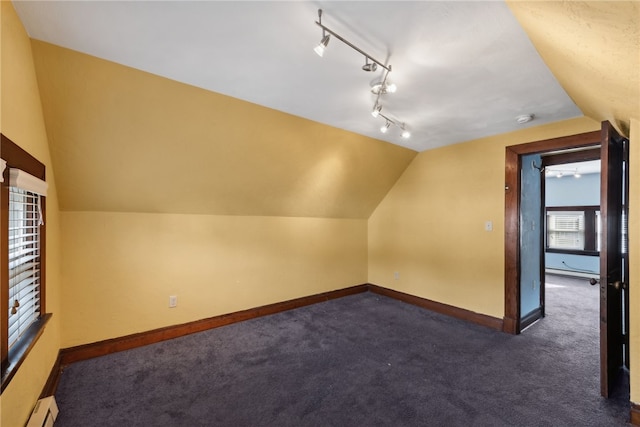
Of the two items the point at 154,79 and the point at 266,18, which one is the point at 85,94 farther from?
the point at 266,18

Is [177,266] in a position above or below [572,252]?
above

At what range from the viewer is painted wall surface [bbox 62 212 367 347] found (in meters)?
2.46

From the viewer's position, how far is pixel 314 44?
5.12 ft

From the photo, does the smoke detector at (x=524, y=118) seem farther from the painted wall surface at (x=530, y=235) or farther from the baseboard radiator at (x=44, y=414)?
the baseboard radiator at (x=44, y=414)

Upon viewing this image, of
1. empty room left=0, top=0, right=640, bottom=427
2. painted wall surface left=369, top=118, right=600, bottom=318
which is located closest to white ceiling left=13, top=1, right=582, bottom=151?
empty room left=0, top=0, right=640, bottom=427

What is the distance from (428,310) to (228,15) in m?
3.83

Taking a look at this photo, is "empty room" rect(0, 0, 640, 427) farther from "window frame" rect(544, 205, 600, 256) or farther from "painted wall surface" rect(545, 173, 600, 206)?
"painted wall surface" rect(545, 173, 600, 206)

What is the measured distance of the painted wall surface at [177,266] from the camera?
246 centimetres

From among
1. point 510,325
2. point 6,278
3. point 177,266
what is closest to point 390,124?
point 510,325

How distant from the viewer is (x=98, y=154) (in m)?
2.17

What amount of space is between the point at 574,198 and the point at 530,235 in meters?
4.37

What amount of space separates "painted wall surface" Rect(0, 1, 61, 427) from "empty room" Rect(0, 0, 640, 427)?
0.06 feet

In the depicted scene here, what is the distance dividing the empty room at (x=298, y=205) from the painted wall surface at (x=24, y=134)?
0.06 ft

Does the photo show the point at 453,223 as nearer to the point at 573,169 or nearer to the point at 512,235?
the point at 512,235
